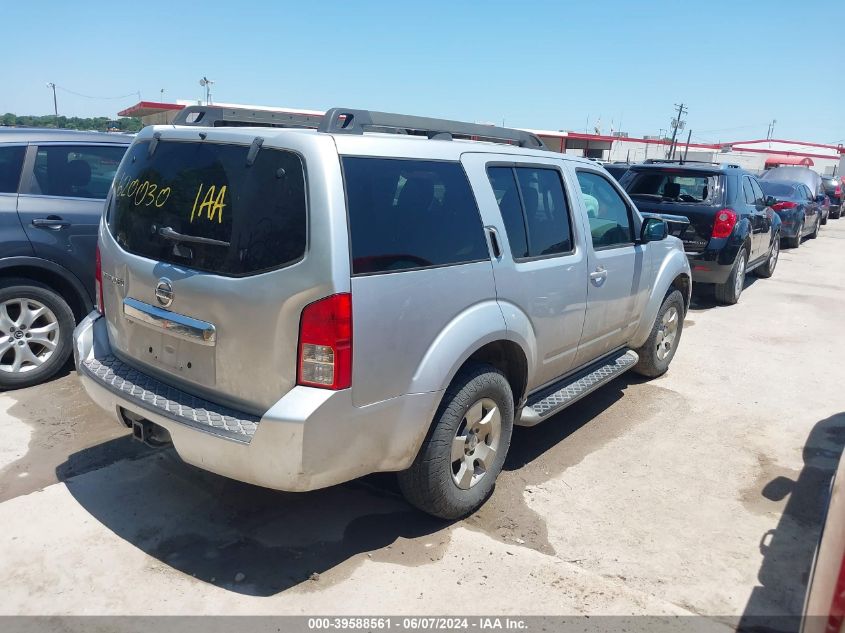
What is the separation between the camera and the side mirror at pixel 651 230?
5168 millimetres

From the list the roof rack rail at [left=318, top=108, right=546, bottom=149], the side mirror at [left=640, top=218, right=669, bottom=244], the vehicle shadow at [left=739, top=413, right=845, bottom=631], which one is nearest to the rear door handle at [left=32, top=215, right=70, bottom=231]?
the roof rack rail at [left=318, top=108, right=546, bottom=149]

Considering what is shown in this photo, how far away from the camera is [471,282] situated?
336cm

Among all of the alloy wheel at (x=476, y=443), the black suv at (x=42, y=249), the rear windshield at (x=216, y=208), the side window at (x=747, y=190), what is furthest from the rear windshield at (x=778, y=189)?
the rear windshield at (x=216, y=208)

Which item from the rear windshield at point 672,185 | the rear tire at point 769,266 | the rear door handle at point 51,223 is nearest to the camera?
the rear door handle at point 51,223

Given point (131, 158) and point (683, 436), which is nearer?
point (131, 158)

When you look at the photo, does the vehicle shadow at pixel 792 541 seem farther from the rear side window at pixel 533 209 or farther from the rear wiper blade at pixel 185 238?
the rear wiper blade at pixel 185 238

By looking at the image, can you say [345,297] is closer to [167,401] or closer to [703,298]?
[167,401]

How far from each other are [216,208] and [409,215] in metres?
0.87

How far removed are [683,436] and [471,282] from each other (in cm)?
248

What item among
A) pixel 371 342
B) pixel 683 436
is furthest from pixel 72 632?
pixel 683 436

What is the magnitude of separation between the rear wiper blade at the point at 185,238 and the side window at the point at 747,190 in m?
8.28

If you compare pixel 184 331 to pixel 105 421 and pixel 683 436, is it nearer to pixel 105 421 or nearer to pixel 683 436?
pixel 105 421

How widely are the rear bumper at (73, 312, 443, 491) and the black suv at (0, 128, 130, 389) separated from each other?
2.29 meters

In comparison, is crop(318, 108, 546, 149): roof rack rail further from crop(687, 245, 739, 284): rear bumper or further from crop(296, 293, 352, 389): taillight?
crop(687, 245, 739, 284): rear bumper
